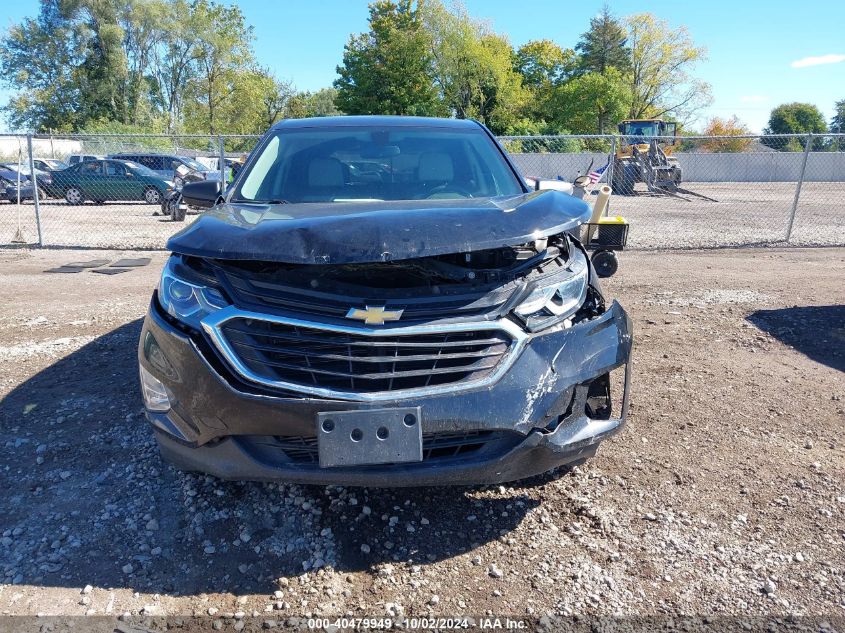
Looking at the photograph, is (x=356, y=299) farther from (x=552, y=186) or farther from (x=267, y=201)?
(x=552, y=186)

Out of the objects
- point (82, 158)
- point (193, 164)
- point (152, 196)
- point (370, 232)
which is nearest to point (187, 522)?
point (370, 232)

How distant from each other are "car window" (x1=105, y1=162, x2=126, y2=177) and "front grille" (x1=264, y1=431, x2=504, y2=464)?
19565 millimetres

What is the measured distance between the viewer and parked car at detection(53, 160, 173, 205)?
1872 centimetres

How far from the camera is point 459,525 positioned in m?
2.58

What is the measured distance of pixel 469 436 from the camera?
2168 millimetres

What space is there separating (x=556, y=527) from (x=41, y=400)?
3.28m

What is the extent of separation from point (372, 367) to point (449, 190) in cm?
163

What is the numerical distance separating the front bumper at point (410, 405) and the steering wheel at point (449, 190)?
1341 millimetres

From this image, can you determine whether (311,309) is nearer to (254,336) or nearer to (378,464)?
(254,336)

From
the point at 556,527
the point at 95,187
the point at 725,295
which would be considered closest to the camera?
the point at 556,527

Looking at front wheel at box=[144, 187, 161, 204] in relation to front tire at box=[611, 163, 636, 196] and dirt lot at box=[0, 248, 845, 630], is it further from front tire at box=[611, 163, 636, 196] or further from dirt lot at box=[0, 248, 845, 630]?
dirt lot at box=[0, 248, 845, 630]

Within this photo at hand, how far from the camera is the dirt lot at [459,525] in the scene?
217 cm

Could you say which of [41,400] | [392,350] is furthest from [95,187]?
[392,350]

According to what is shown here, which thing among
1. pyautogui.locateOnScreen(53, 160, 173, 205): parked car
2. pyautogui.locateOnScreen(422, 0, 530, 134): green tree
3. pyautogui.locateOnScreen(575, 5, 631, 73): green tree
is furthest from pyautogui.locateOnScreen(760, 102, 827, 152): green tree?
pyautogui.locateOnScreen(53, 160, 173, 205): parked car
